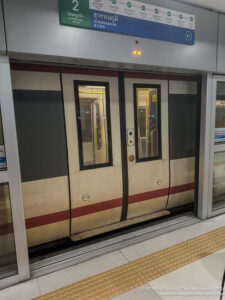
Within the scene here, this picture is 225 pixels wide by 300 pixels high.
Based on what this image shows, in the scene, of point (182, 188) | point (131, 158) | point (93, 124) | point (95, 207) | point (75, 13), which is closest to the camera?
point (75, 13)

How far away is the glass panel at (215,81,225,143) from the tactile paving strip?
130cm

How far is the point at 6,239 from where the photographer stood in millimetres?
1977

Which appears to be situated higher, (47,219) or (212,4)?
(212,4)

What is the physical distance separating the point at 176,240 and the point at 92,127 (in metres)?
1.69

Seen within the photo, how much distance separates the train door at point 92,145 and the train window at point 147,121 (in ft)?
0.95

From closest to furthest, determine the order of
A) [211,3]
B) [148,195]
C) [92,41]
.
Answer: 1. [92,41]
2. [211,3]
3. [148,195]

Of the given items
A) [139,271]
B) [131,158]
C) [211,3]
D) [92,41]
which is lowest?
[139,271]

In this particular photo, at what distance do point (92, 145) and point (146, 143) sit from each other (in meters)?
0.75

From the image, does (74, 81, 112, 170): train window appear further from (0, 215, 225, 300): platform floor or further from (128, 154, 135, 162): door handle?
(0, 215, 225, 300): platform floor

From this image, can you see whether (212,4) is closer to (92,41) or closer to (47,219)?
(92,41)

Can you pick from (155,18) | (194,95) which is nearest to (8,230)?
(155,18)

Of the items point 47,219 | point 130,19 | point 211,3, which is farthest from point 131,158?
point 211,3

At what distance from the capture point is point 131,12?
6.27 ft

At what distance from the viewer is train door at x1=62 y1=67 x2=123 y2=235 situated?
2221mm
